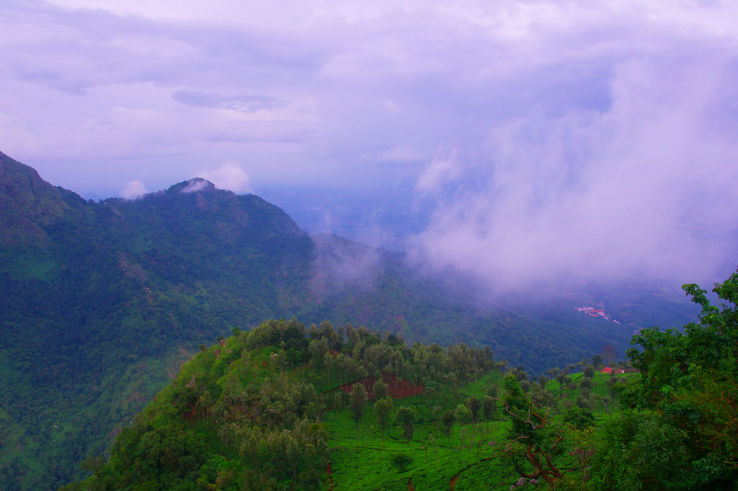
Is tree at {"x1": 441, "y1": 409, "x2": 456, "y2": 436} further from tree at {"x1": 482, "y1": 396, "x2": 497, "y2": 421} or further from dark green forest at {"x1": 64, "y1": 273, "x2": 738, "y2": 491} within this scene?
tree at {"x1": 482, "y1": 396, "x2": 497, "y2": 421}

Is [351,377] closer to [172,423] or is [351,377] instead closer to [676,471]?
[172,423]

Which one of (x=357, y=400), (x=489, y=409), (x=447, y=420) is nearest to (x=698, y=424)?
(x=447, y=420)

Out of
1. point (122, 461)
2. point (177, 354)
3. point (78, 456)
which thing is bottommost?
point (78, 456)

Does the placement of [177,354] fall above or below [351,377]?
below

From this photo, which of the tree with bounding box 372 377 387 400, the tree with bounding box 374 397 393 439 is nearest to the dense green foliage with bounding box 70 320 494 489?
the tree with bounding box 374 397 393 439

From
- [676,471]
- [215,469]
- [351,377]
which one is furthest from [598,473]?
[351,377]

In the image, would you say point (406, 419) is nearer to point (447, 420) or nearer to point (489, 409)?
point (447, 420)

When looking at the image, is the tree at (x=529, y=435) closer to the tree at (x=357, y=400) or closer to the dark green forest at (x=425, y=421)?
the dark green forest at (x=425, y=421)
